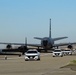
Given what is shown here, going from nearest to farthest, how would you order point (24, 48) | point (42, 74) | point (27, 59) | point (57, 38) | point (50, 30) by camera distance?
point (42, 74)
point (27, 59)
point (24, 48)
point (57, 38)
point (50, 30)

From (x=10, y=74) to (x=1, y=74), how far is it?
614mm

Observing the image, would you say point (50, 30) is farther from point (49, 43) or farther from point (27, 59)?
point (27, 59)

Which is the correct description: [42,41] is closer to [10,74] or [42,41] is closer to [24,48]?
[24,48]

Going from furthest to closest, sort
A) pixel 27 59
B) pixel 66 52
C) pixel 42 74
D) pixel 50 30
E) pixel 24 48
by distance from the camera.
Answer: pixel 50 30
pixel 24 48
pixel 66 52
pixel 27 59
pixel 42 74

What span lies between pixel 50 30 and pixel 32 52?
→ 76769 mm

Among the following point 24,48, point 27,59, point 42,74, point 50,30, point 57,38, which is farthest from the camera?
point 50,30

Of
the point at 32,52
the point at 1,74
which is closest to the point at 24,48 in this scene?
the point at 32,52

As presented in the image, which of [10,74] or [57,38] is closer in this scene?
[10,74]

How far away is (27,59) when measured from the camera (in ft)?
151

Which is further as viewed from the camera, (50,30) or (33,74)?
(50,30)

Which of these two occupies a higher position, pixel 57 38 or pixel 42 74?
pixel 57 38

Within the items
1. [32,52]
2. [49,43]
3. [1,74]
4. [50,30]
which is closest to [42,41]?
[49,43]

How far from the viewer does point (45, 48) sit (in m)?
112

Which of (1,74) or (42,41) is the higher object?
(42,41)
